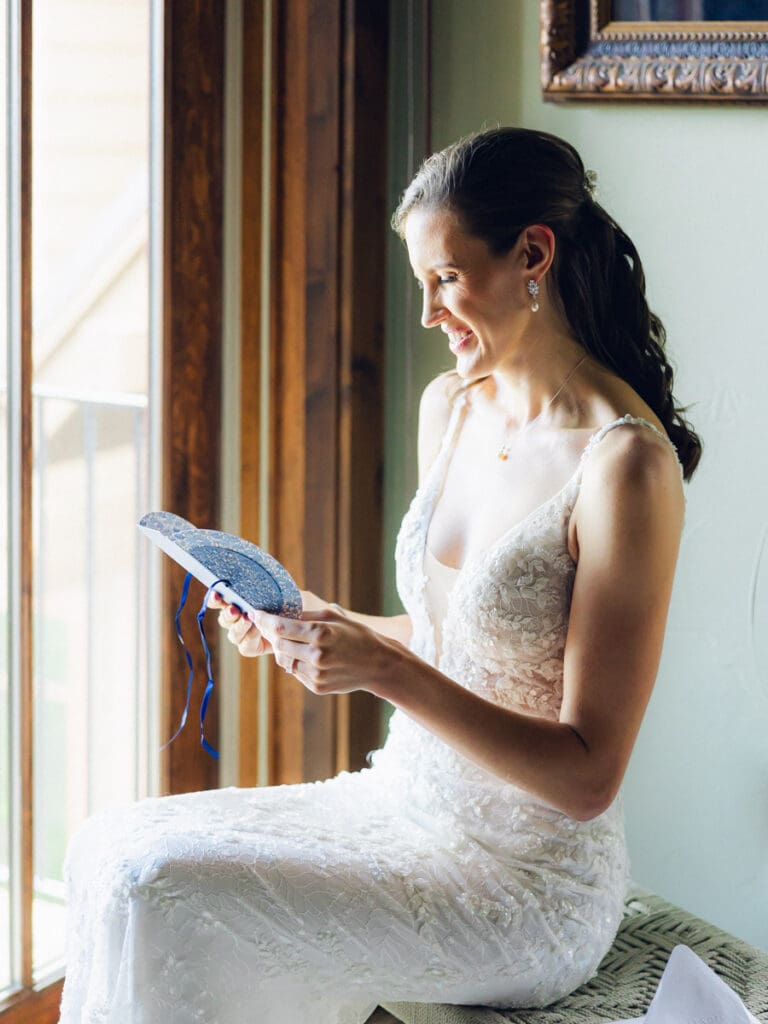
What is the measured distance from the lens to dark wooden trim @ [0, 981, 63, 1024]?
1.90 metres

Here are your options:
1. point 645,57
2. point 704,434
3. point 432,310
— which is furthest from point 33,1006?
point 645,57

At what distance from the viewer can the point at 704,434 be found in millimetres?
1877

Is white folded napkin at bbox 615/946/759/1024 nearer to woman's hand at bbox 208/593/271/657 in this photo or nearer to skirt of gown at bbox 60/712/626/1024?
skirt of gown at bbox 60/712/626/1024

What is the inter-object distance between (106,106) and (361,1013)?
1.45 meters

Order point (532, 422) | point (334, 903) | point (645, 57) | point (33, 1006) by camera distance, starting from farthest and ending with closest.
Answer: point (33, 1006) → point (645, 57) → point (532, 422) → point (334, 903)

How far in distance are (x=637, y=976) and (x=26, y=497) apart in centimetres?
110

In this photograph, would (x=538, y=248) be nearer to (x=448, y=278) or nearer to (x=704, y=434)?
(x=448, y=278)

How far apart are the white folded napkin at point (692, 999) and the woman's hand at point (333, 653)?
A: 1.37 ft

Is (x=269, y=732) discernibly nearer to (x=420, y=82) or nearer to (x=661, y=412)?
(x=661, y=412)

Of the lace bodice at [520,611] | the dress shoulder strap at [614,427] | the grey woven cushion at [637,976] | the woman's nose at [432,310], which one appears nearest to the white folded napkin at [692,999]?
the grey woven cushion at [637,976]

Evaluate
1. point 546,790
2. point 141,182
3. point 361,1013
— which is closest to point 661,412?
point 546,790

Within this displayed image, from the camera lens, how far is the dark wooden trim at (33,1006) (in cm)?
190

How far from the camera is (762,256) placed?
1.80m

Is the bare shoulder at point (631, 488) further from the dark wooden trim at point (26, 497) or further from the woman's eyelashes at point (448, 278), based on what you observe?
the dark wooden trim at point (26, 497)
